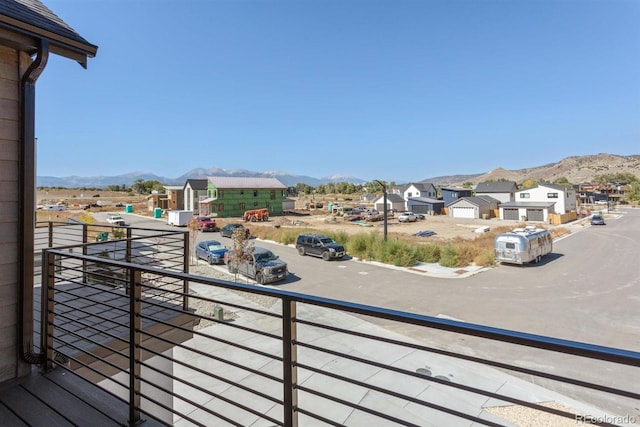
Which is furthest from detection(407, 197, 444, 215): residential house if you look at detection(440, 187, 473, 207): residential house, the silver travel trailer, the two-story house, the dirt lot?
the silver travel trailer

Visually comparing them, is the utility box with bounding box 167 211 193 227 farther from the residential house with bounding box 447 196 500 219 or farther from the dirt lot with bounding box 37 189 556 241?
the residential house with bounding box 447 196 500 219

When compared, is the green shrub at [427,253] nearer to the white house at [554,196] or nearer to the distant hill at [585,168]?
the white house at [554,196]

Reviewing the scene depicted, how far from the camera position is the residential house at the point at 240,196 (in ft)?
146

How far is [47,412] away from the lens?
2549 mm

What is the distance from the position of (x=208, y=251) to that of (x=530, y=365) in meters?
16.3

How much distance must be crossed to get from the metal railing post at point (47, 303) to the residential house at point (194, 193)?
45.8 metres

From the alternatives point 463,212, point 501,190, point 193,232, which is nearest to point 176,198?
point 193,232

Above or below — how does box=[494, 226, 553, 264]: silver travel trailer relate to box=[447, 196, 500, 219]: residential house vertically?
below

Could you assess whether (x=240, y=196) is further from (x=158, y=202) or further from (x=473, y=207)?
(x=473, y=207)

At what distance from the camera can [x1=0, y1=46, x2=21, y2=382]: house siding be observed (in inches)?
116

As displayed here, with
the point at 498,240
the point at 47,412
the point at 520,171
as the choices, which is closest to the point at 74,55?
the point at 47,412

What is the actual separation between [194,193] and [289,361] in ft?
161

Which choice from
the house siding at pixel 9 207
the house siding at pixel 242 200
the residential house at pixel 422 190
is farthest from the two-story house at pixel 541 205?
the house siding at pixel 9 207

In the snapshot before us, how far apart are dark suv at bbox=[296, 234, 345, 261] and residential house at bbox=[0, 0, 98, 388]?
57.0 feet
